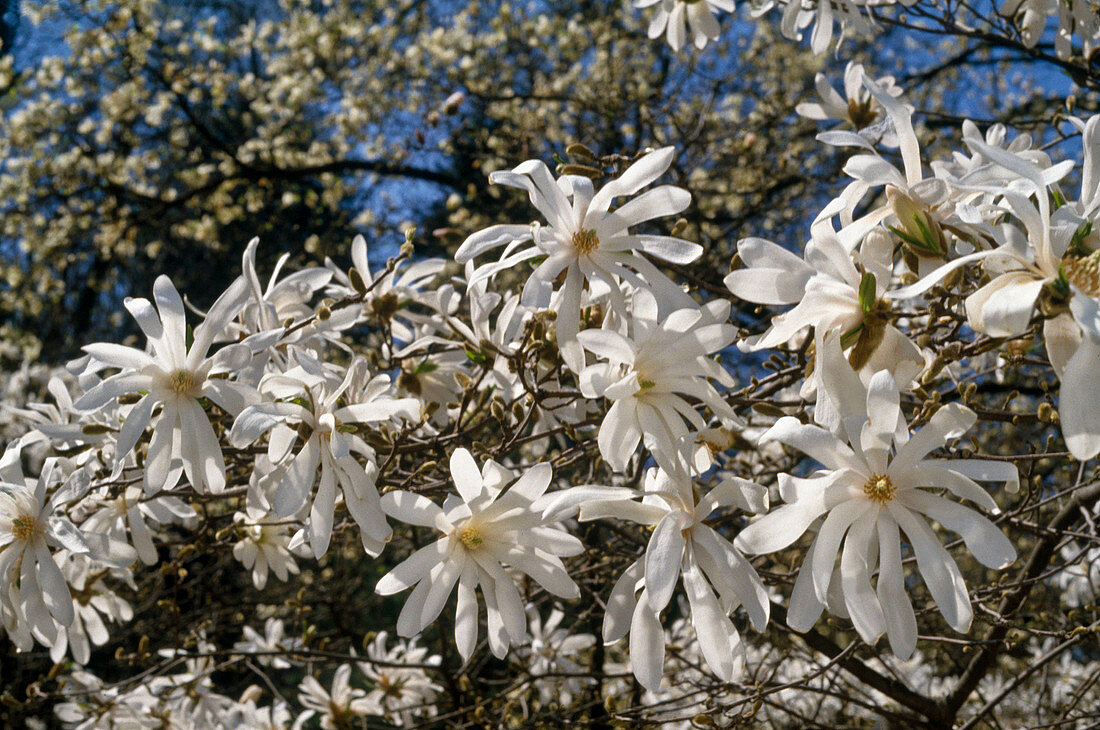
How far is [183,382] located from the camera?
1084 millimetres

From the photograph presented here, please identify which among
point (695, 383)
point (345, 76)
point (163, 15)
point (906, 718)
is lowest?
point (906, 718)

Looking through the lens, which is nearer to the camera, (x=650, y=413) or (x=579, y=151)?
(x=650, y=413)

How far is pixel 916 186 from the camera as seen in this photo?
925 mm

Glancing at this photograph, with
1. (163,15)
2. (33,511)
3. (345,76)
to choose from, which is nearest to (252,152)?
(345,76)

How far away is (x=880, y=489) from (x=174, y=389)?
0.84m

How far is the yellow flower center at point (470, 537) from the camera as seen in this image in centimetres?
97

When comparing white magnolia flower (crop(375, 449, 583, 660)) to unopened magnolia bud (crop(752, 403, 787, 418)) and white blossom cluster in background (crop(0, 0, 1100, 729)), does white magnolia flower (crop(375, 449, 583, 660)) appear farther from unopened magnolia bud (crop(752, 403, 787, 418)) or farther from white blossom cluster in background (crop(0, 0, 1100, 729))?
unopened magnolia bud (crop(752, 403, 787, 418))

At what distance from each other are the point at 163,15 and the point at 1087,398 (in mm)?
7459

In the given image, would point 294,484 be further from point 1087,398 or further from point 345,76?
point 345,76

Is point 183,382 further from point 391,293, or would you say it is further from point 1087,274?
point 1087,274

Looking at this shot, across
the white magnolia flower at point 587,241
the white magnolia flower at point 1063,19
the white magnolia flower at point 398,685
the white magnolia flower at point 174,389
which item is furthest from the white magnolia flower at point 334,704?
the white magnolia flower at point 1063,19

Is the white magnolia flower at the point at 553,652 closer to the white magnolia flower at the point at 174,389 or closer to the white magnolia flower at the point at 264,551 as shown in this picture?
the white magnolia flower at the point at 264,551

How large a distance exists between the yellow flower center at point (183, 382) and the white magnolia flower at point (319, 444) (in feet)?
0.32

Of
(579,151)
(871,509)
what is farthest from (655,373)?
(579,151)
